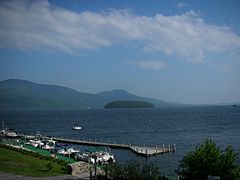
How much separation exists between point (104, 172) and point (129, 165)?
3.38m

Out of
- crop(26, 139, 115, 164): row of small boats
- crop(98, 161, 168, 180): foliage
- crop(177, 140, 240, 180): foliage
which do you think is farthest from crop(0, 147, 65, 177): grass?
crop(177, 140, 240, 180): foliage

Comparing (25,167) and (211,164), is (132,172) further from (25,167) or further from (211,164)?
(25,167)

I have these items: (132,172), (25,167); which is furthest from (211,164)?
(25,167)

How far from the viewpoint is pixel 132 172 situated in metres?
22.6

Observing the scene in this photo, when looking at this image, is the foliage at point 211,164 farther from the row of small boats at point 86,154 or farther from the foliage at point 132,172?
the row of small boats at point 86,154

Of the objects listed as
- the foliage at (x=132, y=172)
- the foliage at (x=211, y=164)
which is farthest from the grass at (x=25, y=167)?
the foliage at (x=211, y=164)

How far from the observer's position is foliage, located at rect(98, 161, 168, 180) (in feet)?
72.2

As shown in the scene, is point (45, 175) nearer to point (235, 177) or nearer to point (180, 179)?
point (180, 179)

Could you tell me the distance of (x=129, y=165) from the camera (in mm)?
23469

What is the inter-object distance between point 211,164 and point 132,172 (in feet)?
17.8

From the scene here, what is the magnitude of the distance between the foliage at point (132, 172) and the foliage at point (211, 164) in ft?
8.15

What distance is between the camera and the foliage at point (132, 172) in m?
22.0

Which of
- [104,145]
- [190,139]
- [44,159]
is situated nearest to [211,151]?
[44,159]

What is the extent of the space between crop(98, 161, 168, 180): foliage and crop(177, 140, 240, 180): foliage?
2.48 metres
